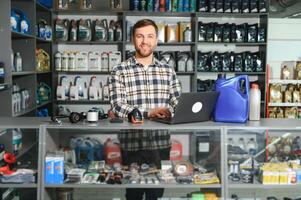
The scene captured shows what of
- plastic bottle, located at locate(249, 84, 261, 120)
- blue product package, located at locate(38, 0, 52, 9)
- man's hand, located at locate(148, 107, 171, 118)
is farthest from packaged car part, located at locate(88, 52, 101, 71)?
plastic bottle, located at locate(249, 84, 261, 120)

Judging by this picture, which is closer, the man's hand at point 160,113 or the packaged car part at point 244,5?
the man's hand at point 160,113

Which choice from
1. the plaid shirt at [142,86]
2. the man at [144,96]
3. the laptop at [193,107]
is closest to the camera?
the laptop at [193,107]

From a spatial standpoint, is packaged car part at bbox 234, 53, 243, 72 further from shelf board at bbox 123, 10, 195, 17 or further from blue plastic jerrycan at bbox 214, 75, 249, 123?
blue plastic jerrycan at bbox 214, 75, 249, 123

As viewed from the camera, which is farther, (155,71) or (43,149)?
(155,71)

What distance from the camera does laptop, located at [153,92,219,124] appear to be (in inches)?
84.7

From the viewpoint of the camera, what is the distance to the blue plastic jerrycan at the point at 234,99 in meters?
2.25

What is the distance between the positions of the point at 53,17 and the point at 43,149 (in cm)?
385

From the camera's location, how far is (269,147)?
2.32 metres

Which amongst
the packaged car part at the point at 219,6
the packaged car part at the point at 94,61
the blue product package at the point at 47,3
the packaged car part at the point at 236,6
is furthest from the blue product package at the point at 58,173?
the packaged car part at the point at 236,6

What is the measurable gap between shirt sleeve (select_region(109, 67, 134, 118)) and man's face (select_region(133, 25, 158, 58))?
0.80ft

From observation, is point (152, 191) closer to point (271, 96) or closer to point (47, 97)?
point (47, 97)

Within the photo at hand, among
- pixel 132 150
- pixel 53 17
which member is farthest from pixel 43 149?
pixel 53 17

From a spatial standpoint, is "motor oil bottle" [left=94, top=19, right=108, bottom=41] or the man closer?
the man

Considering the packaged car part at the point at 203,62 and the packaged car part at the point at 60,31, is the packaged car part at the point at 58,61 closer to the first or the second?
the packaged car part at the point at 60,31
